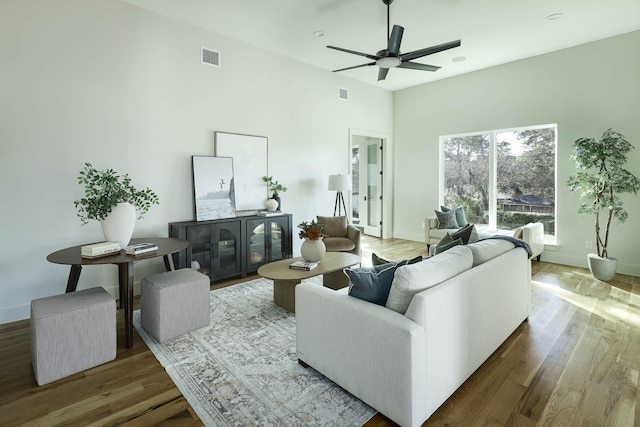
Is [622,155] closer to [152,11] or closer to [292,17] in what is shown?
[292,17]

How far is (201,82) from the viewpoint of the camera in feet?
13.9

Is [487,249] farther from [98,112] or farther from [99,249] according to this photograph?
[98,112]

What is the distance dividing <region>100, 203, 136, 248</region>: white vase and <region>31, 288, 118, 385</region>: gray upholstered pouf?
0.49 metres

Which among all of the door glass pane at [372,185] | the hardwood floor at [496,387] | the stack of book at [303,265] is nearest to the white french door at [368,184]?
the door glass pane at [372,185]

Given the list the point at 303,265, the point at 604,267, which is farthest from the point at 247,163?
the point at 604,267

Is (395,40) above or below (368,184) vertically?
above

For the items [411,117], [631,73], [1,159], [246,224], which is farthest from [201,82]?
[631,73]

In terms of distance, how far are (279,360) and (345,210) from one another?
397 centimetres

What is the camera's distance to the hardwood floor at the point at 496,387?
1.81m

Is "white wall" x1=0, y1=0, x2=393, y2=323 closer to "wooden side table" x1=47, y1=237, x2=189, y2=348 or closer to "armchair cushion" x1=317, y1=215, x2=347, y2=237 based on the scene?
"wooden side table" x1=47, y1=237, x2=189, y2=348

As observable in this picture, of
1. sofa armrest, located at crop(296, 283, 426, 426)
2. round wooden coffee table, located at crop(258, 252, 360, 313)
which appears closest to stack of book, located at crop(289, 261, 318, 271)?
round wooden coffee table, located at crop(258, 252, 360, 313)

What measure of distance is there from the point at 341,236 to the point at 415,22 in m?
3.02

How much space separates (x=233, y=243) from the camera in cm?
432

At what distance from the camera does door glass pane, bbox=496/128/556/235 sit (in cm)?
526
